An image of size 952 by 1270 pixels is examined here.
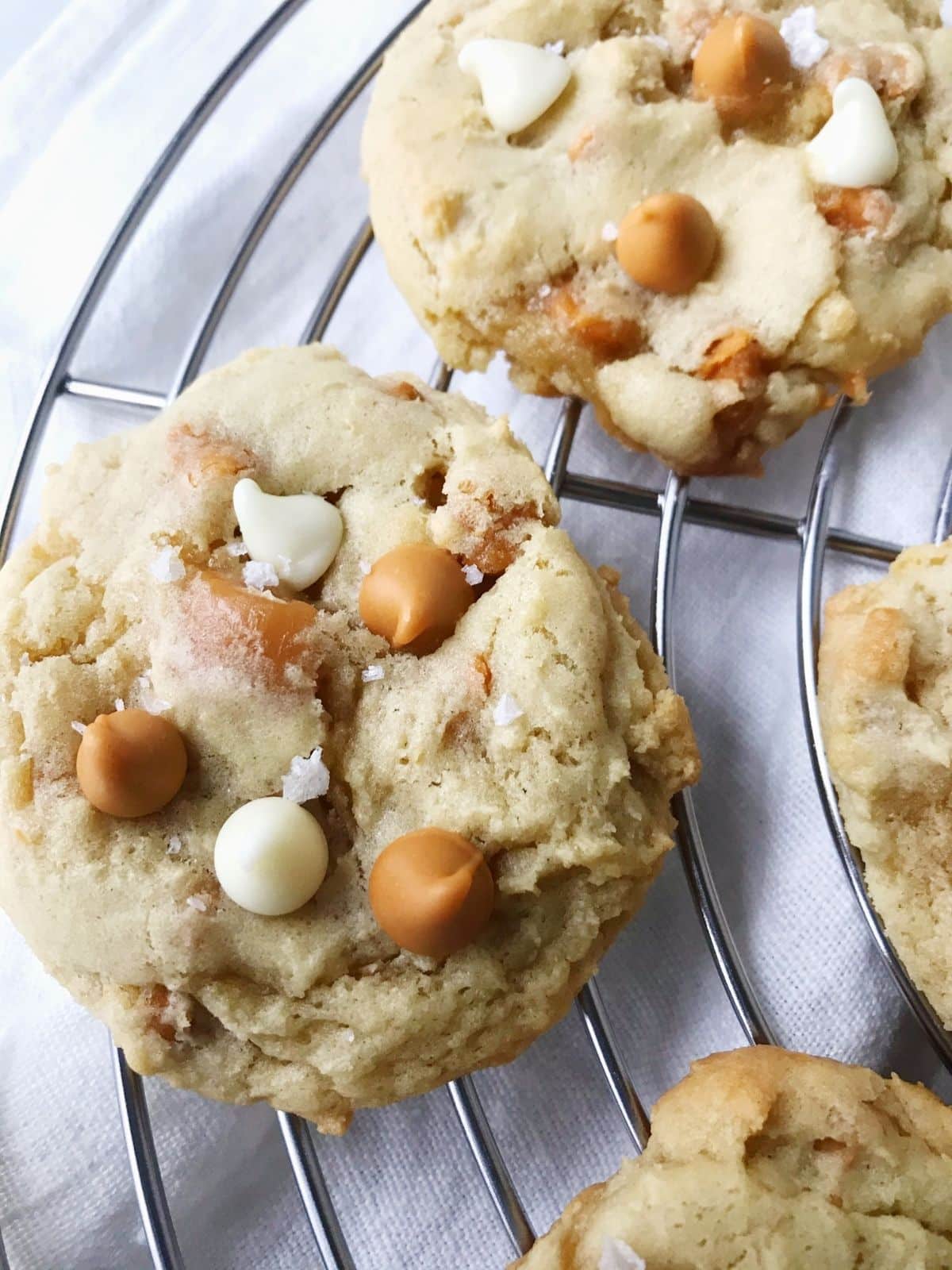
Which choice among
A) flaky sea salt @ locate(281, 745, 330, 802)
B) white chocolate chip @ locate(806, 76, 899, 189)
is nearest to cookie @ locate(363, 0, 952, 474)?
white chocolate chip @ locate(806, 76, 899, 189)

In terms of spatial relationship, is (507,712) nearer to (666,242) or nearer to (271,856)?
(271,856)

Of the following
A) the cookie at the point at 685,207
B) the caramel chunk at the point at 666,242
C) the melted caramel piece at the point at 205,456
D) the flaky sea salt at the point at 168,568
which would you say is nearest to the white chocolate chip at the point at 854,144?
the cookie at the point at 685,207

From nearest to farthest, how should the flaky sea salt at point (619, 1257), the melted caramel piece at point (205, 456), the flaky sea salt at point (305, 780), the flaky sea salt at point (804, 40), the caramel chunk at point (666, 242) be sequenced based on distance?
the flaky sea salt at point (619, 1257), the flaky sea salt at point (305, 780), the melted caramel piece at point (205, 456), the caramel chunk at point (666, 242), the flaky sea salt at point (804, 40)

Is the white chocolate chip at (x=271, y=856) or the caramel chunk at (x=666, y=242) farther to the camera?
the caramel chunk at (x=666, y=242)

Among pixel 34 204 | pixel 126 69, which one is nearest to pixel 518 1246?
pixel 34 204

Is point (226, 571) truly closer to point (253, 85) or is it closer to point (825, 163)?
point (825, 163)

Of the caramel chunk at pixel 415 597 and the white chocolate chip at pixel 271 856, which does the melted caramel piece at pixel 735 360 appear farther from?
the white chocolate chip at pixel 271 856

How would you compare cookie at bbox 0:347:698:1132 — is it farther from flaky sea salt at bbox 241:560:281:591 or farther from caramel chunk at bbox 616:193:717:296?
caramel chunk at bbox 616:193:717:296

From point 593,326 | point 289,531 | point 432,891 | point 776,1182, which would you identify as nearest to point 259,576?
point 289,531
